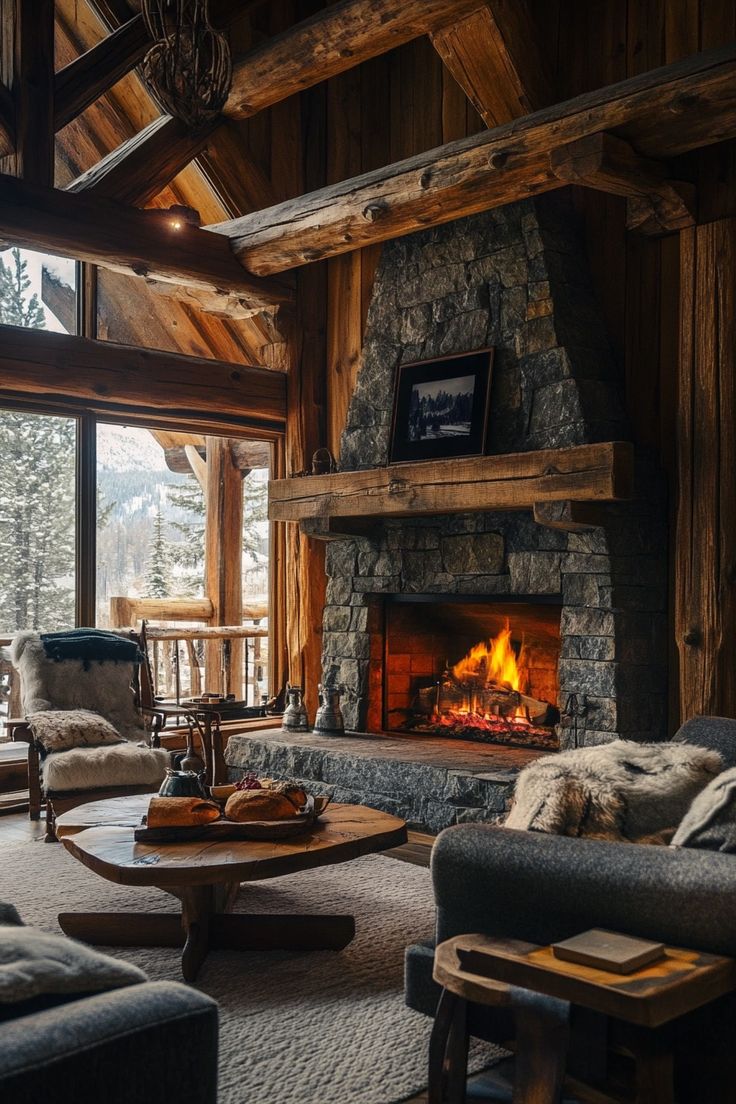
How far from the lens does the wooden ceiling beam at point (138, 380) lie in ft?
19.2

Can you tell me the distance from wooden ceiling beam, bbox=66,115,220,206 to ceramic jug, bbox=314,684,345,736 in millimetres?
2952

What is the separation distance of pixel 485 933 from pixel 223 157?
18.0ft

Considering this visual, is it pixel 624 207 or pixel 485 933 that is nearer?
pixel 485 933

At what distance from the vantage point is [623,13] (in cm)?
529

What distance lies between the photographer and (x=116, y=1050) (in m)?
1.44

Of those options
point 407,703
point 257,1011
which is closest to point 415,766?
point 407,703

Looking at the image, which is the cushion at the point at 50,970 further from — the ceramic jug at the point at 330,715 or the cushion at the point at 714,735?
the ceramic jug at the point at 330,715

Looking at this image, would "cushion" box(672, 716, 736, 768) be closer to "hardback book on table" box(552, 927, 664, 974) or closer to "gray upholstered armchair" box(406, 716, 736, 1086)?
"gray upholstered armchair" box(406, 716, 736, 1086)

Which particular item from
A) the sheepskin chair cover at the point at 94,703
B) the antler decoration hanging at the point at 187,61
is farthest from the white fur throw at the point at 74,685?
the antler decoration hanging at the point at 187,61

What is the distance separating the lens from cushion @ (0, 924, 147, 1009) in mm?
1503

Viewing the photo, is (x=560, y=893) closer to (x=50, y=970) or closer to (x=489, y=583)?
(x=50, y=970)

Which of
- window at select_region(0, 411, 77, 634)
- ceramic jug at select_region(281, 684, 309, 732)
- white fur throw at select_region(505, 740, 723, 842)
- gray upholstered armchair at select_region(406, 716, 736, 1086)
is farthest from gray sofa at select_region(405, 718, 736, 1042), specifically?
window at select_region(0, 411, 77, 634)

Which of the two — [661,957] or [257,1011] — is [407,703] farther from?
[661,957]

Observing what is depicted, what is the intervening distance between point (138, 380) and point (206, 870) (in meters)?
3.83
